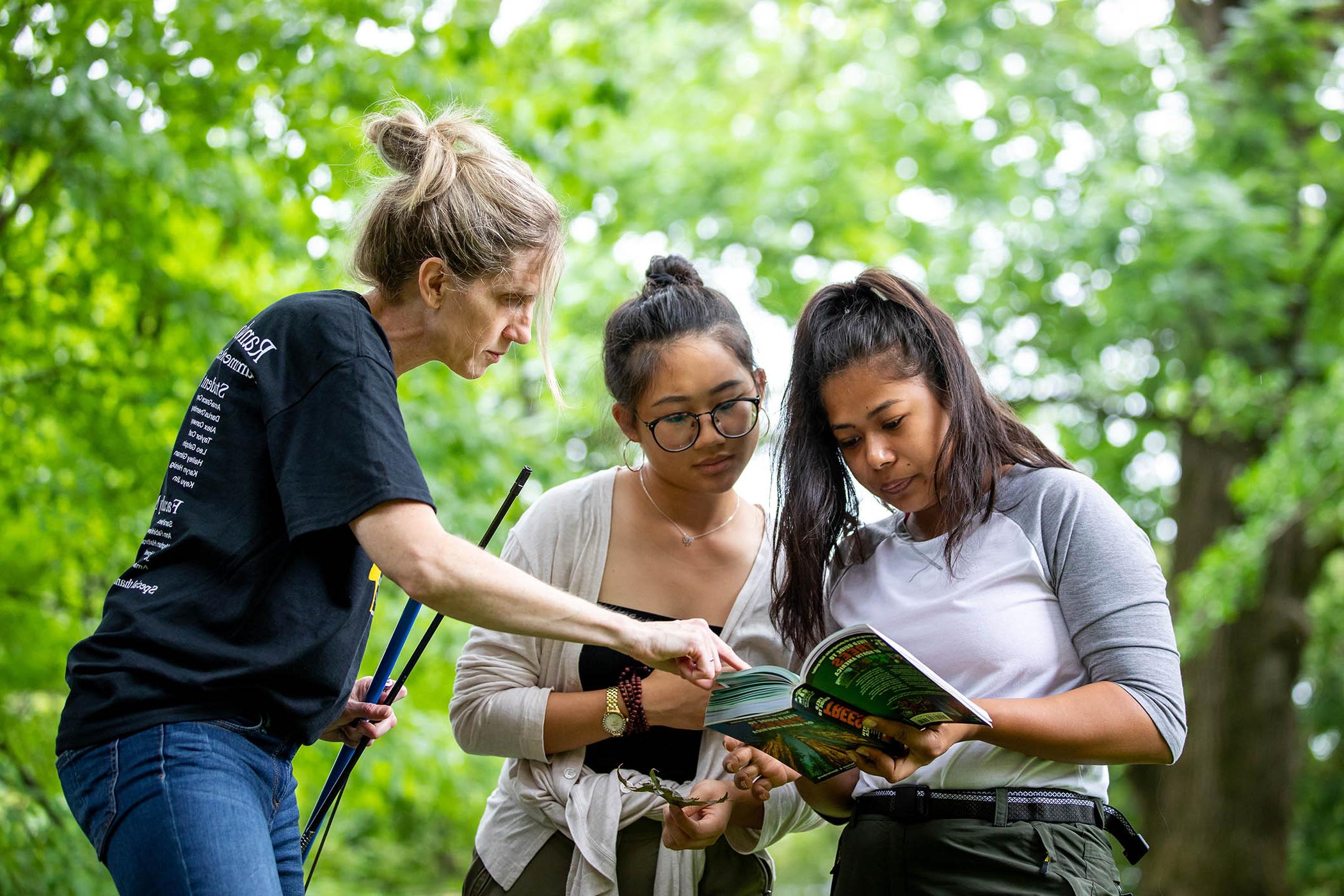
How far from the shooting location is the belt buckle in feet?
6.61

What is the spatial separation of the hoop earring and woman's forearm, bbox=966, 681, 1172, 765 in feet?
3.61

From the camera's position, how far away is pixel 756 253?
28.4 ft

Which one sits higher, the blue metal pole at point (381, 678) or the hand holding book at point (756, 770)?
the blue metal pole at point (381, 678)

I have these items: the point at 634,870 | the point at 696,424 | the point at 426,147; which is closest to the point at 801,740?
the point at 634,870

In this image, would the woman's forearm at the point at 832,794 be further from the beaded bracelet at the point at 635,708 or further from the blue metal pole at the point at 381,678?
the blue metal pole at the point at 381,678

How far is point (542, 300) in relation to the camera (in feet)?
7.32

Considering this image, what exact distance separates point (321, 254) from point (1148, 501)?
7.83 metres

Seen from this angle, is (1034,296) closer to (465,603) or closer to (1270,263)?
(1270,263)

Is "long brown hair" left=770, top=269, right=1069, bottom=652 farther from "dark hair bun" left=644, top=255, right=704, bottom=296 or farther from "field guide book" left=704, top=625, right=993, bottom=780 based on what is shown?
"dark hair bun" left=644, top=255, right=704, bottom=296

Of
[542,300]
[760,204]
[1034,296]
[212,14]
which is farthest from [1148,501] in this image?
[542,300]

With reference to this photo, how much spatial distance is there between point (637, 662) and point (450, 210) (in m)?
1.01

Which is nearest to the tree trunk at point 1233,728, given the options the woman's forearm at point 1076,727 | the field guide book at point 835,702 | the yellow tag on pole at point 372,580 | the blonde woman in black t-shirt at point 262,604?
the woman's forearm at point 1076,727

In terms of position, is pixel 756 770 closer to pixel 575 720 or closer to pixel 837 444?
pixel 575 720

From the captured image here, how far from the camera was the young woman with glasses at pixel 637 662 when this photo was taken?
240 cm
